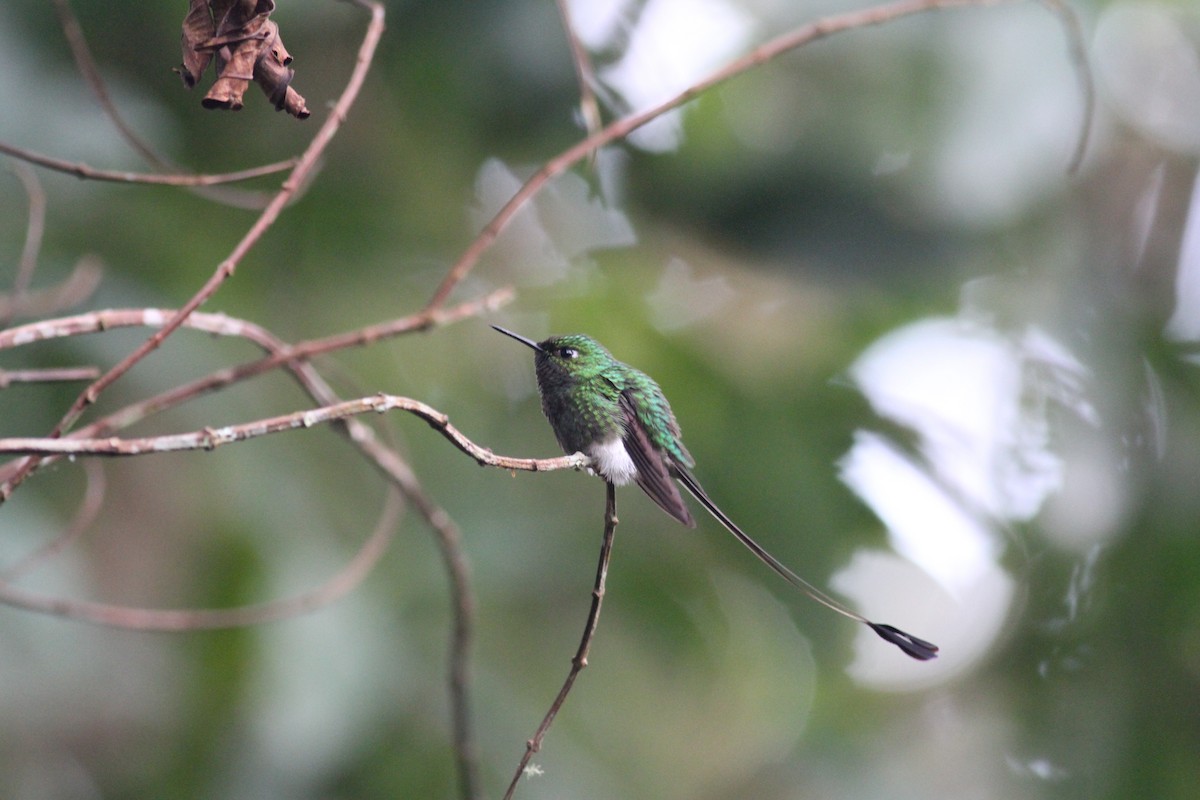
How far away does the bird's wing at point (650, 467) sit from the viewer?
3.93 feet

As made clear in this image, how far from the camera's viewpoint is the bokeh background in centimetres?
364

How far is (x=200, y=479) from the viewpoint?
4.05 meters

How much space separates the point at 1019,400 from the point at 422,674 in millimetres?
2560

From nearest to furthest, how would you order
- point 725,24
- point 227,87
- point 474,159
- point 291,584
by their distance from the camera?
point 227,87 → point 291,584 → point 725,24 → point 474,159

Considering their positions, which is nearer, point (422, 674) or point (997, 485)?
point (997, 485)

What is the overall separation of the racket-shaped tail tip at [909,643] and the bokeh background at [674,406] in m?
1.99

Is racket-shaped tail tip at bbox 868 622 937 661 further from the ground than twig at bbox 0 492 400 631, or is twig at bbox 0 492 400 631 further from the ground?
twig at bbox 0 492 400 631

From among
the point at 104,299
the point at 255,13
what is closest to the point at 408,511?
the point at 104,299

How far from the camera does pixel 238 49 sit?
33.4 inches

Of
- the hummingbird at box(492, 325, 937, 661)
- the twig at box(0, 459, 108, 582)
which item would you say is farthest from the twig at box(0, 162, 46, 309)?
the hummingbird at box(492, 325, 937, 661)

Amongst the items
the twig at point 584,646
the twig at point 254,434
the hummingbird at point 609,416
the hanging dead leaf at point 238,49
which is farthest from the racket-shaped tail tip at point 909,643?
the hanging dead leaf at point 238,49

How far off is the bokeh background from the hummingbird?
1747 mm

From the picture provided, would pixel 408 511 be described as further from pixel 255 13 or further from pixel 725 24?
pixel 255 13

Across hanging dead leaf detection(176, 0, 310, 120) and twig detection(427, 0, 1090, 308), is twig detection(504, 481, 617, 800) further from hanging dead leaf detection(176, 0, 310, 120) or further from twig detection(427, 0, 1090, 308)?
twig detection(427, 0, 1090, 308)
